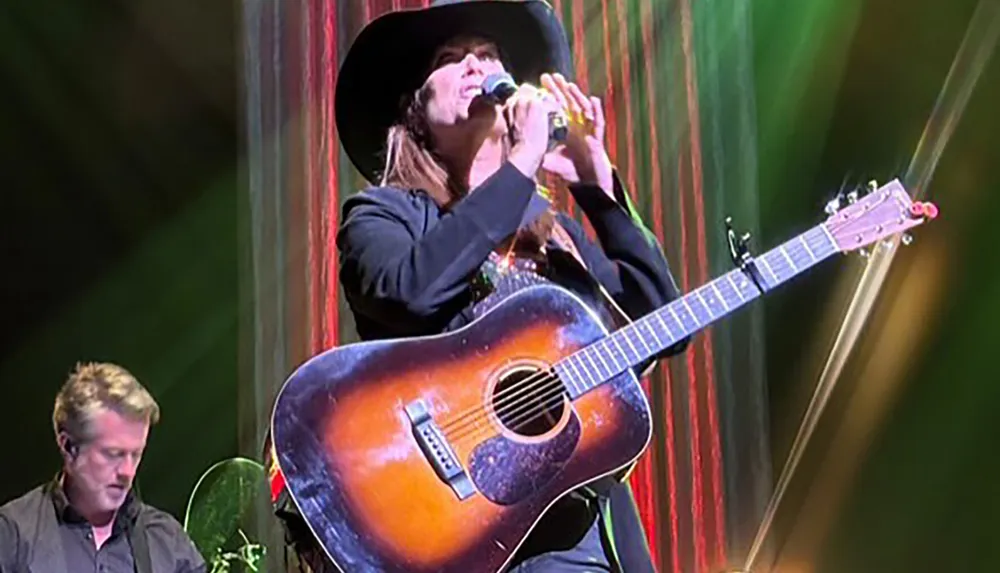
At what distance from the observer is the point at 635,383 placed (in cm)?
135

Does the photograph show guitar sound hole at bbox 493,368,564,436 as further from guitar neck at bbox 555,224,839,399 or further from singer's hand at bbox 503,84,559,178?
singer's hand at bbox 503,84,559,178

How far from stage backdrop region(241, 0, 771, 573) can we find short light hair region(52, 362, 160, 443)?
1.79 feet

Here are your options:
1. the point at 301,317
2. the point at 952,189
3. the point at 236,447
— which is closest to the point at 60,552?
the point at 301,317

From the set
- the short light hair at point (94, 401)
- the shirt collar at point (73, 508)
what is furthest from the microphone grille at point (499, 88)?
the shirt collar at point (73, 508)

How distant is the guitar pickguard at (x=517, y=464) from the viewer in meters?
1.29

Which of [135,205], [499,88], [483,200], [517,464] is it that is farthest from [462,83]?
[135,205]

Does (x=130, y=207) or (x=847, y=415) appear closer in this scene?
(x=847, y=415)

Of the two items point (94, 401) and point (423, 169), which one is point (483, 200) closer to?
point (423, 169)

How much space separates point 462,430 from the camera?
1.31 m

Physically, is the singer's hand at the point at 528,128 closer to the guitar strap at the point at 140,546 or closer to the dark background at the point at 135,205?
the guitar strap at the point at 140,546

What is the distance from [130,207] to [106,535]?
4.66ft

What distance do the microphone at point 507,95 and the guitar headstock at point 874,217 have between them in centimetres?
33

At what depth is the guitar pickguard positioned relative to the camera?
4.23 feet

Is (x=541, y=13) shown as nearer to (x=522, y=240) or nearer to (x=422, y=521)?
(x=522, y=240)
